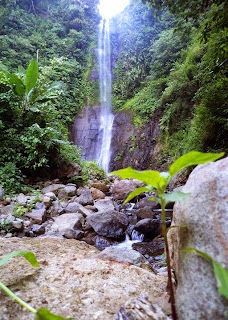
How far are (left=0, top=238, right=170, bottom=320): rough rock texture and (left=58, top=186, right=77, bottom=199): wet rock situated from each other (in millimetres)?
3219

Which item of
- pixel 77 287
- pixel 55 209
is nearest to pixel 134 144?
pixel 55 209

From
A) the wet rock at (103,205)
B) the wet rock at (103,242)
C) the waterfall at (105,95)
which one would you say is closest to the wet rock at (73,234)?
the wet rock at (103,242)

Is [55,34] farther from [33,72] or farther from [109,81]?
[33,72]

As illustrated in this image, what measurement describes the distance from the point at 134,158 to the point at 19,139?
590 cm

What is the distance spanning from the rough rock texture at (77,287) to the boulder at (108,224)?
201 cm

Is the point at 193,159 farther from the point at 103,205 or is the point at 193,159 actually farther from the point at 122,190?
the point at 122,190

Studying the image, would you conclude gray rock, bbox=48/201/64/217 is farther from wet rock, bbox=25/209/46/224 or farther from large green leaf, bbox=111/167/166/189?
large green leaf, bbox=111/167/166/189

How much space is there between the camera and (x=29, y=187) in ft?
15.5

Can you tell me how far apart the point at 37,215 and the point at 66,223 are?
1.64 ft

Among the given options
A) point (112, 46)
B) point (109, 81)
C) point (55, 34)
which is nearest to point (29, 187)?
point (109, 81)

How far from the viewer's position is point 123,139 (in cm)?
1103

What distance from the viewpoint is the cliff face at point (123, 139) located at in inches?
378

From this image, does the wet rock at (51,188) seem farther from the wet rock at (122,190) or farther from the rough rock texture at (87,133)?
the rough rock texture at (87,133)

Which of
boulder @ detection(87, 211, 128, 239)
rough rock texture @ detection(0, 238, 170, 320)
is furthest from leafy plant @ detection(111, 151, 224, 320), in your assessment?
boulder @ detection(87, 211, 128, 239)
